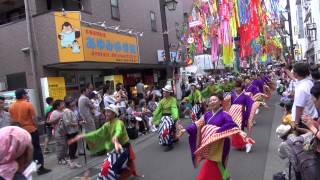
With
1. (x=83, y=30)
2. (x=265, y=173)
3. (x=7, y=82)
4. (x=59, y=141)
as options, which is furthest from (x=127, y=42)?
(x=265, y=173)

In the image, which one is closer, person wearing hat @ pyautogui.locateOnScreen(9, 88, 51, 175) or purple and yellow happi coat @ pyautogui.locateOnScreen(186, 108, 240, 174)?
purple and yellow happi coat @ pyautogui.locateOnScreen(186, 108, 240, 174)

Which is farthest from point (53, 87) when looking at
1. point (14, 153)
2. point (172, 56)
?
point (14, 153)

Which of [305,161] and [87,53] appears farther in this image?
[87,53]

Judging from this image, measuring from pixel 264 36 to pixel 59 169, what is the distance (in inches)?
890

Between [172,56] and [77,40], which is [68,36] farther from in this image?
[172,56]

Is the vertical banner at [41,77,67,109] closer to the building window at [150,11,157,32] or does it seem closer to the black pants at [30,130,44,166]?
the black pants at [30,130,44,166]

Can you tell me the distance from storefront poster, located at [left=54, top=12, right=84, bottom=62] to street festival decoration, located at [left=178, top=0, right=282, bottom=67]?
5811 mm

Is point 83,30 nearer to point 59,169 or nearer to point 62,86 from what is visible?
point 62,86

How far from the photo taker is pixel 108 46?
17.4 meters

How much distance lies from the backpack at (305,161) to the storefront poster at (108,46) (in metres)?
11.3

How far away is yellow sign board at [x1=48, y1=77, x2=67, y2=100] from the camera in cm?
1575

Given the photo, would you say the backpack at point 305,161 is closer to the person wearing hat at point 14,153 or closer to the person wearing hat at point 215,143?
the person wearing hat at point 215,143

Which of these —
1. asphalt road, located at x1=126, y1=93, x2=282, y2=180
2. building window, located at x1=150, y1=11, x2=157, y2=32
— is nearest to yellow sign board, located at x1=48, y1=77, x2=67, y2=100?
asphalt road, located at x1=126, y1=93, x2=282, y2=180

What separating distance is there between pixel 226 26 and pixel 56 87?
7350 millimetres
